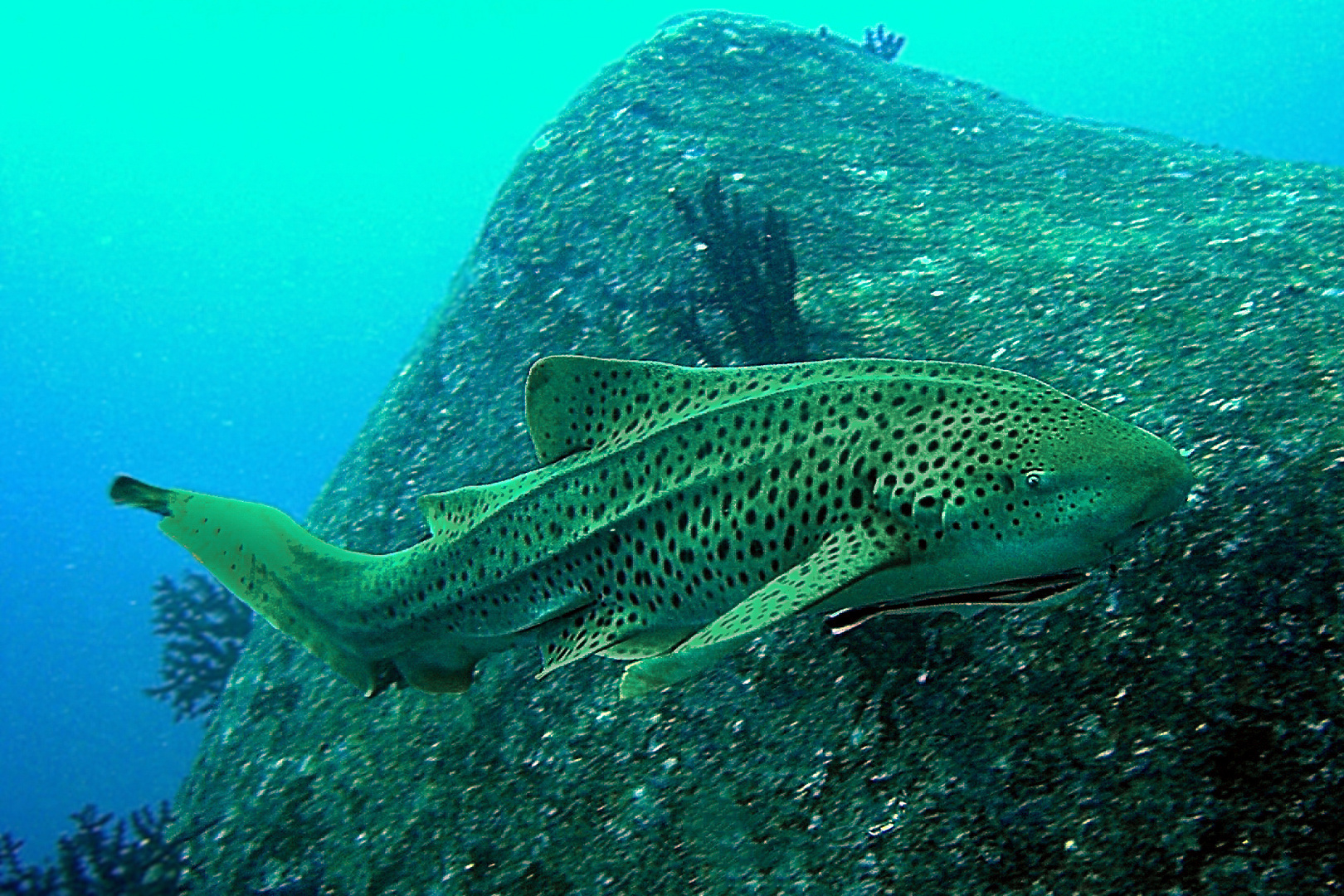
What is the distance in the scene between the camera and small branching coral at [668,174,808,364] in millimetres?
6375

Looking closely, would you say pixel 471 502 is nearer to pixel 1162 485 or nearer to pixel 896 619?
pixel 896 619

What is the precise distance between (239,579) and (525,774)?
1839 millimetres

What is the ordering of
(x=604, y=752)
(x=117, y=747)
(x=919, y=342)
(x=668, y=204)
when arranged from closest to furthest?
1. (x=604, y=752)
2. (x=919, y=342)
3. (x=668, y=204)
4. (x=117, y=747)

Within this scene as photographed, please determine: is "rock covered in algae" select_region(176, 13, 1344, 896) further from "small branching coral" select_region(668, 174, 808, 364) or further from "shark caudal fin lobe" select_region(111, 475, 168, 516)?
"shark caudal fin lobe" select_region(111, 475, 168, 516)

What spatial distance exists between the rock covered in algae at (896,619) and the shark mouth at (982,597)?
47.8 inches

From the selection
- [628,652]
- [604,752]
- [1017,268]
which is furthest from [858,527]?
[1017,268]

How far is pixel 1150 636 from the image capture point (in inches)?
135

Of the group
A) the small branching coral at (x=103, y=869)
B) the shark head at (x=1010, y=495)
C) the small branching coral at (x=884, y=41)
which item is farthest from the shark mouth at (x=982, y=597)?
the small branching coral at (x=884, y=41)

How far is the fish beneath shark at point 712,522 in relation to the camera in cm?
229

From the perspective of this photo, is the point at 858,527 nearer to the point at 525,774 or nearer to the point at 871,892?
the point at 871,892

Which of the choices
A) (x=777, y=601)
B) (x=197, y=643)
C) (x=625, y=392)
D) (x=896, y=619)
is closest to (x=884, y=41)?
(x=896, y=619)

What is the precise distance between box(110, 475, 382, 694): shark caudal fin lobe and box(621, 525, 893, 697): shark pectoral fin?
1.80 meters

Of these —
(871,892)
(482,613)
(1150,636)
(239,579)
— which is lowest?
(871,892)

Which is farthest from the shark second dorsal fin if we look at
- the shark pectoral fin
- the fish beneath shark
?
the shark pectoral fin
